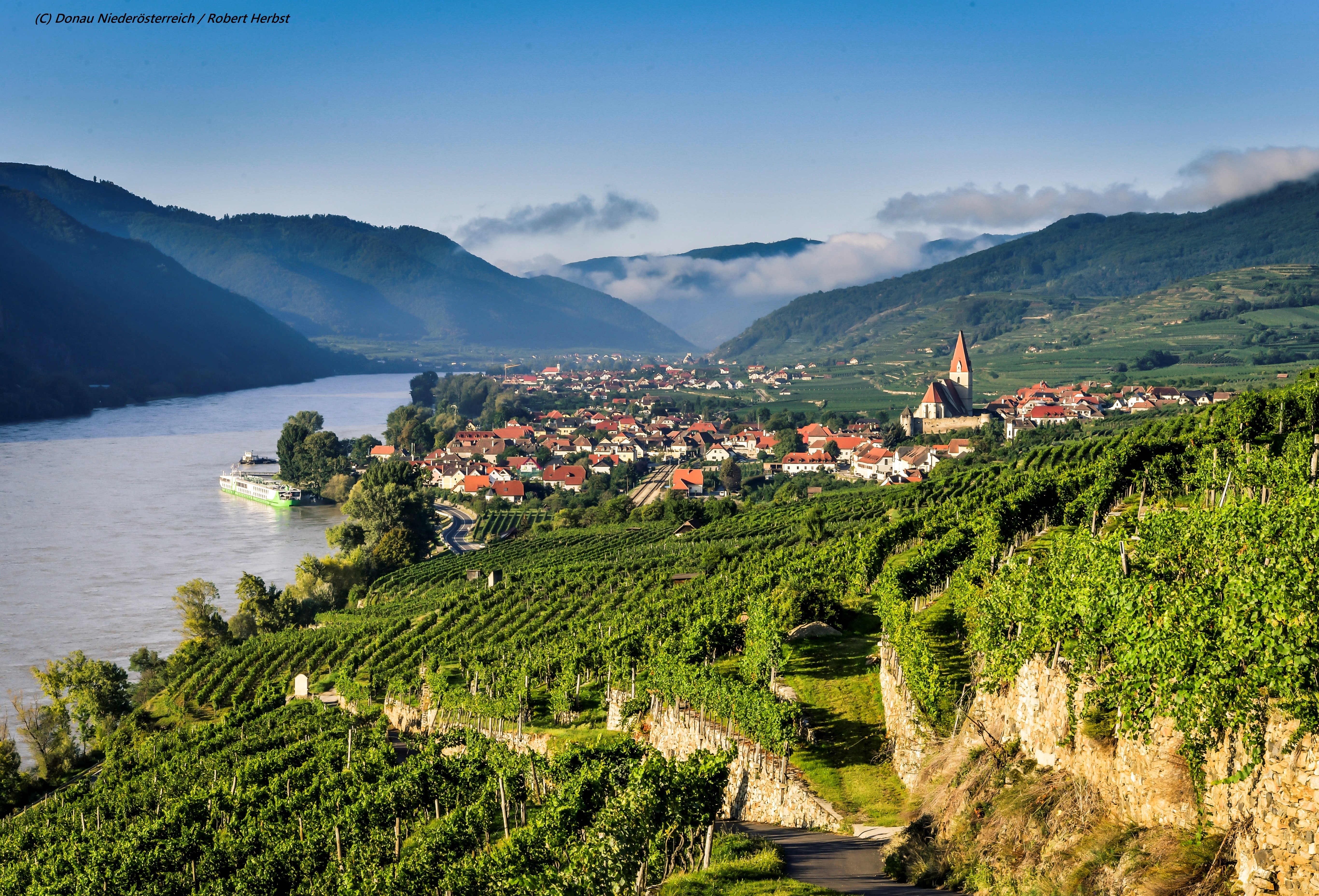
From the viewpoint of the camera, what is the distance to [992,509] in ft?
81.9

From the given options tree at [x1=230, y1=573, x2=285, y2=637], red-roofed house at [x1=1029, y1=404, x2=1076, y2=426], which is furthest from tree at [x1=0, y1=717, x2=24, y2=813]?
red-roofed house at [x1=1029, y1=404, x2=1076, y2=426]

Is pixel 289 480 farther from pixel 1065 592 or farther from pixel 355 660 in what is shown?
pixel 1065 592

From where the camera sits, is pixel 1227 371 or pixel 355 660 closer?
pixel 355 660

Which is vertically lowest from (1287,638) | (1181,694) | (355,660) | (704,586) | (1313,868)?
(355,660)

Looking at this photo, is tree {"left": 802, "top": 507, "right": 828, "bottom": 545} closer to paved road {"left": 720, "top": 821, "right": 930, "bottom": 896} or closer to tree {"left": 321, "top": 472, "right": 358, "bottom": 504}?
paved road {"left": 720, "top": 821, "right": 930, "bottom": 896}

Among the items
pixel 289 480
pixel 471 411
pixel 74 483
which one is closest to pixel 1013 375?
pixel 471 411

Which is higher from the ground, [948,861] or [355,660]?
[948,861]

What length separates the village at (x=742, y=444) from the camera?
261 ft

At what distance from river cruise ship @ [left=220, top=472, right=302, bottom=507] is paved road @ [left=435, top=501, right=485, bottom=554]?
11.1 m

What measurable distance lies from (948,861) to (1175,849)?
3.15 meters

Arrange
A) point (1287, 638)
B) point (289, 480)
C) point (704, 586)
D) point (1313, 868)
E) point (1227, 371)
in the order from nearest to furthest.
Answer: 1. point (1313, 868)
2. point (1287, 638)
3. point (704, 586)
4. point (289, 480)
5. point (1227, 371)

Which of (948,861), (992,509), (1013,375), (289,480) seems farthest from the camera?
(1013,375)

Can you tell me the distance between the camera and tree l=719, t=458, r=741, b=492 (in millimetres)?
81500

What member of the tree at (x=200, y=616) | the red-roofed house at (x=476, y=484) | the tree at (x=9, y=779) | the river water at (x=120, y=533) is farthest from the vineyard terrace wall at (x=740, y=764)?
the red-roofed house at (x=476, y=484)
